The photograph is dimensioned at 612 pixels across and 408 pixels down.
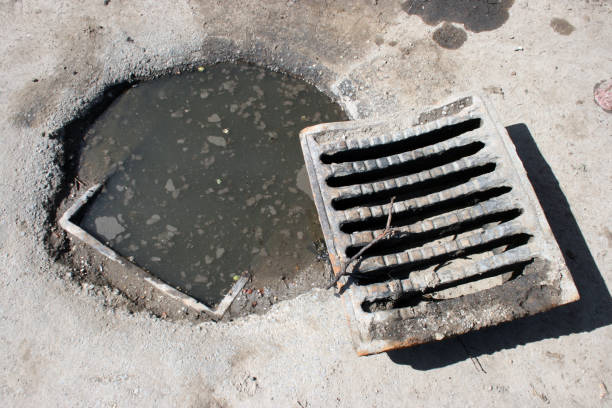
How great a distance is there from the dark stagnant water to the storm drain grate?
2.65ft

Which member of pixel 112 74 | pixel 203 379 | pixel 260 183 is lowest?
pixel 203 379

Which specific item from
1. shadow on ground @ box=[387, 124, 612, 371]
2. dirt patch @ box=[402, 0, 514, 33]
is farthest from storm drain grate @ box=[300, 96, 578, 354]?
dirt patch @ box=[402, 0, 514, 33]

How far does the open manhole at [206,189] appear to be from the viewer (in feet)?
13.0

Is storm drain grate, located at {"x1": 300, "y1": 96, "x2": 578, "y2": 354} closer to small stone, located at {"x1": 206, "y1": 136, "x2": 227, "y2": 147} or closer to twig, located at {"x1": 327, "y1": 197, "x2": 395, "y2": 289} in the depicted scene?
twig, located at {"x1": 327, "y1": 197, "x2": 395, "y2": 289}

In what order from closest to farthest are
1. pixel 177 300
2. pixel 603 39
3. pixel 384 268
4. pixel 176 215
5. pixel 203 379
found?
pixel 384 268, pixel 203 379, pixel 177 300, pixel 176 215, pixel 603 39

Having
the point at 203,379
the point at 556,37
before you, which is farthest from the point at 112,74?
the point at 556,37

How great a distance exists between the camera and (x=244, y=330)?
3664 millimetres

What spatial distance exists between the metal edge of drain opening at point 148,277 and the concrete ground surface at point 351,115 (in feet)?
0.56

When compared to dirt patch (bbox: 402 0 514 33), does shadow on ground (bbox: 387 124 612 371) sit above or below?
below

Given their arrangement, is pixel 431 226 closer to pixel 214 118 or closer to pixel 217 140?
pixel 217 140

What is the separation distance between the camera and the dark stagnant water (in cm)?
405

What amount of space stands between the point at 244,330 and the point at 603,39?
464 centimetres

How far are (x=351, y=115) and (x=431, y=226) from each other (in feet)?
5.39

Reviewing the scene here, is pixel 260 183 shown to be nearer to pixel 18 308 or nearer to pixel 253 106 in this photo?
pixel 253 106
